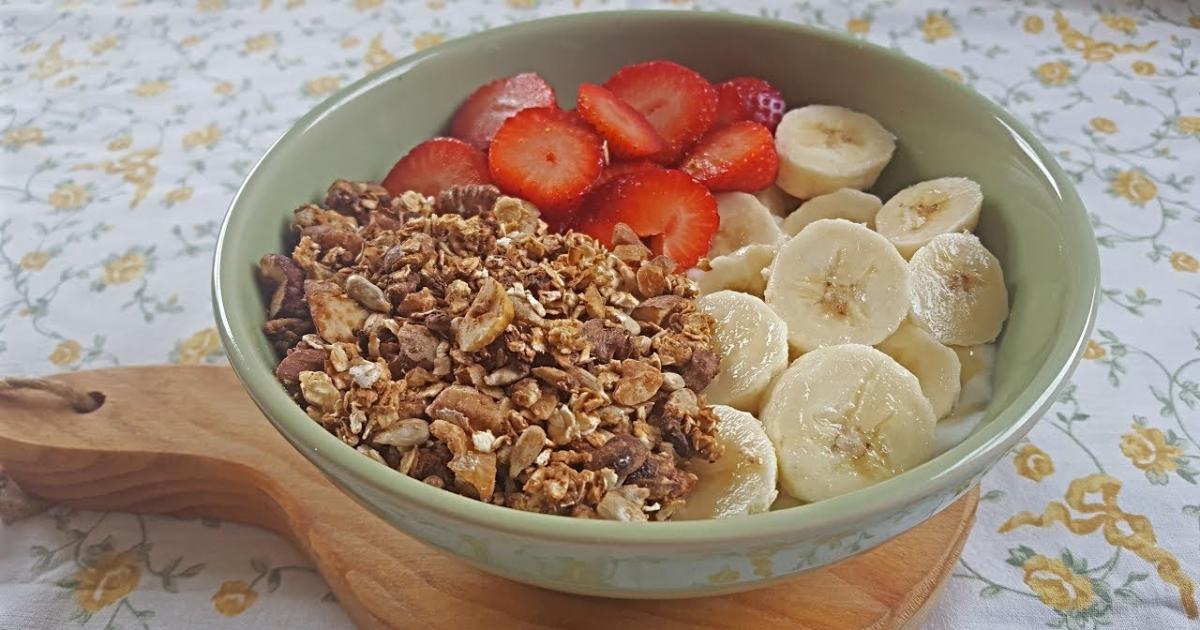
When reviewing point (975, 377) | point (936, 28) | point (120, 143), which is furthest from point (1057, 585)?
point (120, 143)

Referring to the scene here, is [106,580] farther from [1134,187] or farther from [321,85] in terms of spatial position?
[1134,187]

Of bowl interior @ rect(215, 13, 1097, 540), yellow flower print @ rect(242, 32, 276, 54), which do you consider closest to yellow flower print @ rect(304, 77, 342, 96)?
yellow flower print @ rect(242, 32, 276, 54)

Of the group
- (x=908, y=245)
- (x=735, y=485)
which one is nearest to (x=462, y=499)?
(x=735, y=485)

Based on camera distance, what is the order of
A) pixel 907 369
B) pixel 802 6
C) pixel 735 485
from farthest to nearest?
pixel 802 6
pixel 907 369
pixel 735 485

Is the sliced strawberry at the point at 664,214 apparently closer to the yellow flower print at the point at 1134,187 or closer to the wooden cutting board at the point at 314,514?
the wooden cutting board at the point at 314,514

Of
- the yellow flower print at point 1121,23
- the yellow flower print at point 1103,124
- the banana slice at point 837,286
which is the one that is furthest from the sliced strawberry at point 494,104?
the yellow flower print at point 1121,23

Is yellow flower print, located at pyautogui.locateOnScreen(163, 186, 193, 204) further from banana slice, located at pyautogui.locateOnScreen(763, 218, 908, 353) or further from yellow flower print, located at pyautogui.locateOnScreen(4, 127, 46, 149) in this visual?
banana slice, located at pyautogui.locateOnScreen(763, 218, 908, 353)

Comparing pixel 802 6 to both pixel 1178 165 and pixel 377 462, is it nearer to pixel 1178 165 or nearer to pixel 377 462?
pixel 1178 165
